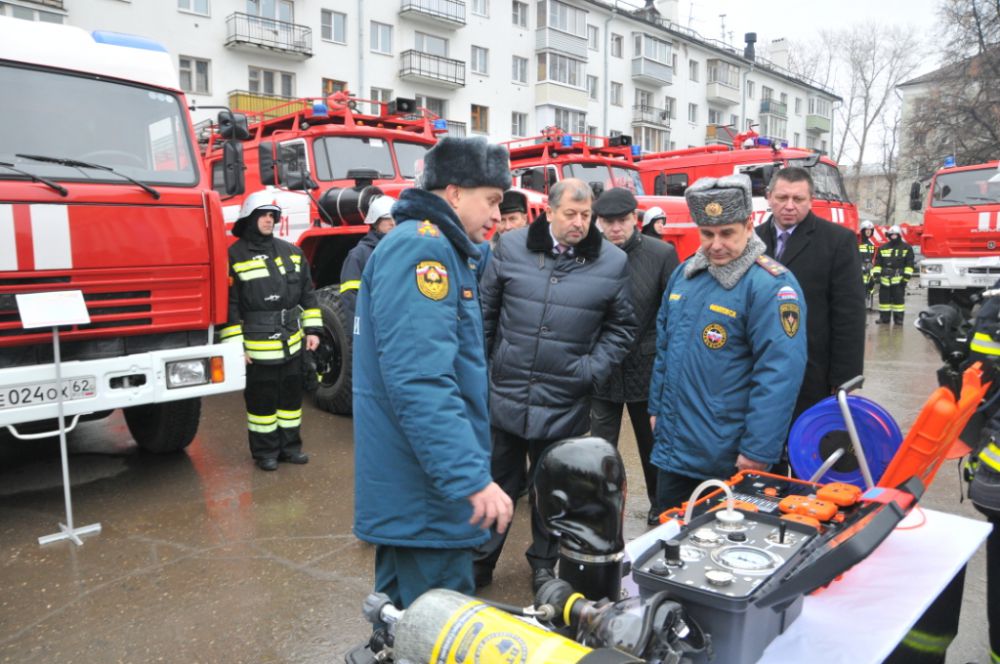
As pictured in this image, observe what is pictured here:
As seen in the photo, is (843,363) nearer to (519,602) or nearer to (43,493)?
(519,602)

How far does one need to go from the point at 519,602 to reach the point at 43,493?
3198mm

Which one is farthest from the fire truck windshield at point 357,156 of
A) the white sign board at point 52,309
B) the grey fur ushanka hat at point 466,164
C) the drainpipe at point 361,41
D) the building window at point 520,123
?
the building window at point 520,123

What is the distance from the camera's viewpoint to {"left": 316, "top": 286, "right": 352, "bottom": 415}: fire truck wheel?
19.8 feet

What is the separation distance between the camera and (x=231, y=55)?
22.5 metres

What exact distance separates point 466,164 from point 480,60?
29533 mm

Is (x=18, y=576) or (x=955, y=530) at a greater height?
(x=955, y=530)

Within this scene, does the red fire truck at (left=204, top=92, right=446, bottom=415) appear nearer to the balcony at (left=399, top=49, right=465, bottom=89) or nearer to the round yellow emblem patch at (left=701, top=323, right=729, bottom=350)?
the round yellow emblem patch at (left=701, top=323, right=729, bottom=350)

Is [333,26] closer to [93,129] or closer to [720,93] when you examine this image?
[93,129]

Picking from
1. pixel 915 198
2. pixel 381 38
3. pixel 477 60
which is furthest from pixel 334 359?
pixel 477 60

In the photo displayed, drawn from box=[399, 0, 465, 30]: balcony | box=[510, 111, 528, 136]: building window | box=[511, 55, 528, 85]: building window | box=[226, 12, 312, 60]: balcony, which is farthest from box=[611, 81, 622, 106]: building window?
box=[226, 12, 312, 60]: balcony

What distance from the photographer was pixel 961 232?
11633 mm

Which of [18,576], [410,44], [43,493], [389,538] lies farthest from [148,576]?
[410,44]

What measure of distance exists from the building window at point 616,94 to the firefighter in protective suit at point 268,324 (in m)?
32.5

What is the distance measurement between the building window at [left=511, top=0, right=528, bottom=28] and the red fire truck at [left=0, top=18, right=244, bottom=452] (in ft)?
94.2
